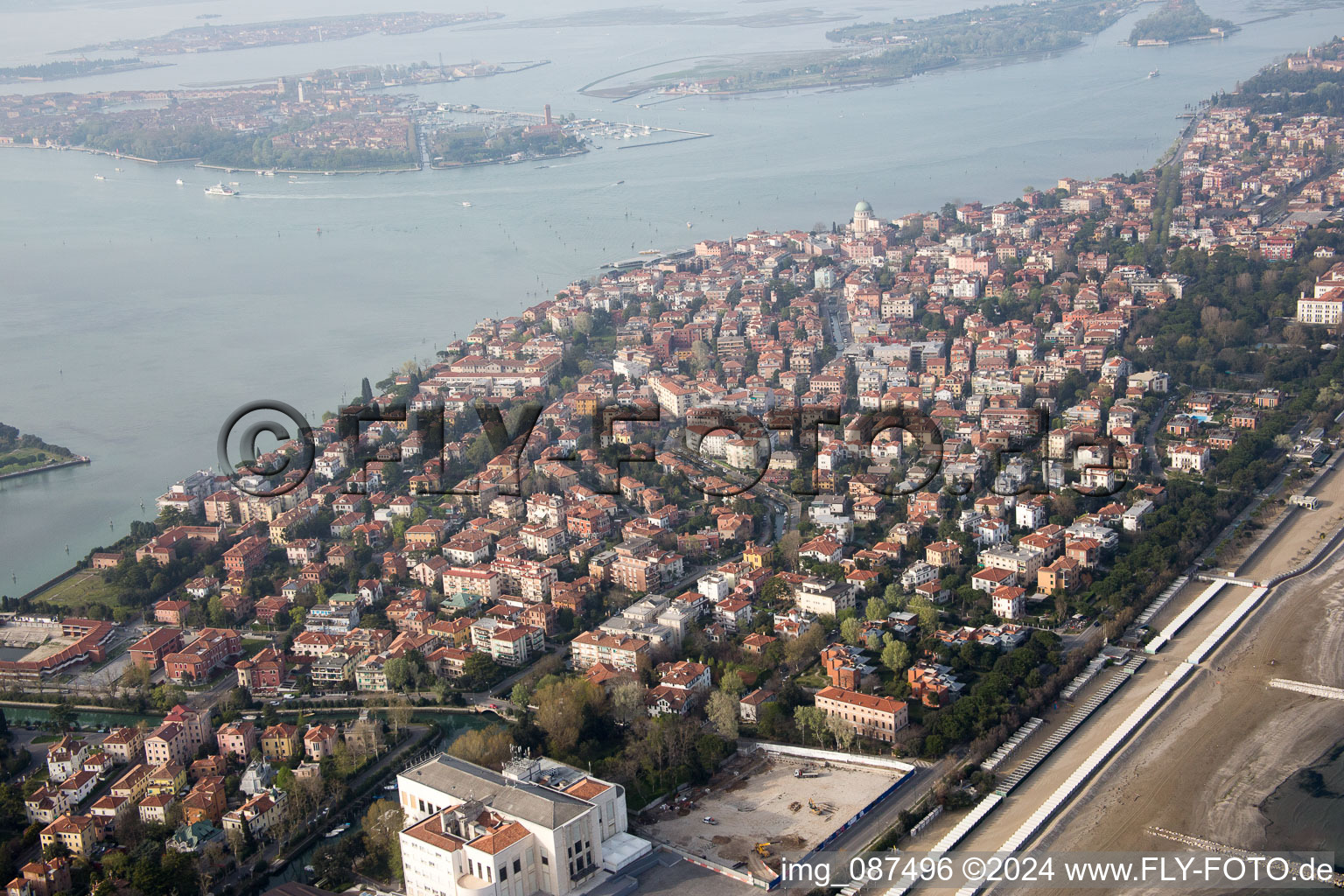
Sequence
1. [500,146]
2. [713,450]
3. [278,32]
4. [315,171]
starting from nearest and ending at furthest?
[713,450], [315,171], [500,146], [278,32]

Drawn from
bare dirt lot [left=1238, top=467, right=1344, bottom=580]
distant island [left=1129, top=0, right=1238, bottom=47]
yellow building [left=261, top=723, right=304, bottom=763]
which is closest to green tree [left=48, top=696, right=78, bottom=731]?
yellow building [left=261, top=723, right=304, bottom=763]

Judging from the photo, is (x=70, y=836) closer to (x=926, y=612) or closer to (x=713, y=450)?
(x=926, y=612)

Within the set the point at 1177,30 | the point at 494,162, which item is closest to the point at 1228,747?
the point at 494,162

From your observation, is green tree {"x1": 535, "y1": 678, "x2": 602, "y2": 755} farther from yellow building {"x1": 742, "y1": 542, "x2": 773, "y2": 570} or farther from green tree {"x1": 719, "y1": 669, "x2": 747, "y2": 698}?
yellow building {"x1": 742, "y1": 542, "x2": 773, "y2": 570}

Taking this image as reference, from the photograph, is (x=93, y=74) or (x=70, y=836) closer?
(x=70, y=836)

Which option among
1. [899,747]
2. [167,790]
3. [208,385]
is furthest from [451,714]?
[208,385]

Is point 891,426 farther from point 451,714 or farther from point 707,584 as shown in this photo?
point 451,714
